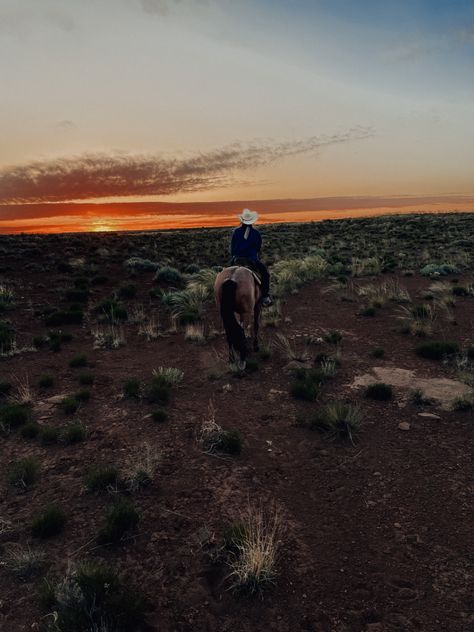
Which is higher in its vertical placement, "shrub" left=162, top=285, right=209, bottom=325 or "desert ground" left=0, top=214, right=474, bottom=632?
"shrub" left=162, top=285, right=209, bottom=325

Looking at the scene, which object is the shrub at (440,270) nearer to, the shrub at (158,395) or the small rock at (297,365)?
the small rock at (297,365)

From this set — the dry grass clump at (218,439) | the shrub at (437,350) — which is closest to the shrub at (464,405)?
the shrub at (437,350)

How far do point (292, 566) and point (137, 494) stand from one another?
2.04m

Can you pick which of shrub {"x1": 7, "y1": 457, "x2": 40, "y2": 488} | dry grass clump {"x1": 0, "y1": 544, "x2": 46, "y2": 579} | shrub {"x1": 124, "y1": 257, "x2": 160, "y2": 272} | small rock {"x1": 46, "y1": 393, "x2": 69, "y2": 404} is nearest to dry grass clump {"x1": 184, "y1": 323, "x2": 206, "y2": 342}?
small rock {"x1": 46, "y1": 393, "x2": 69, "y2": 404}

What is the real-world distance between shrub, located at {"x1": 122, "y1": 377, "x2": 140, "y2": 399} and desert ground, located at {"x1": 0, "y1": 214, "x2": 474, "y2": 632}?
0.08 metres

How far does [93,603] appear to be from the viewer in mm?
3266

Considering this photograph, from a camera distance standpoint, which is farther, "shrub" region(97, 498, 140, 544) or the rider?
the rider

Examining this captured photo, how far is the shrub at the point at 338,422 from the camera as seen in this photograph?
6293mm

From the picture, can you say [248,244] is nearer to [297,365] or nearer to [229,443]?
[297,365]

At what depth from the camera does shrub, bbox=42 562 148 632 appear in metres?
3.23

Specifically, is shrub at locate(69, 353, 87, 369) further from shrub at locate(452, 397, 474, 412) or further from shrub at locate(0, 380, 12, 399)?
shrub at locate(452, 397, 474, 412)

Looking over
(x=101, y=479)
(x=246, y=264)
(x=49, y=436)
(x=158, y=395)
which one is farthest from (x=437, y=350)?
(x=49, y=436)

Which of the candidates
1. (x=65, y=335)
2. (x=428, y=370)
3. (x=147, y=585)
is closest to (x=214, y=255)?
(x=65, y=335)

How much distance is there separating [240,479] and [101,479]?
176cm
